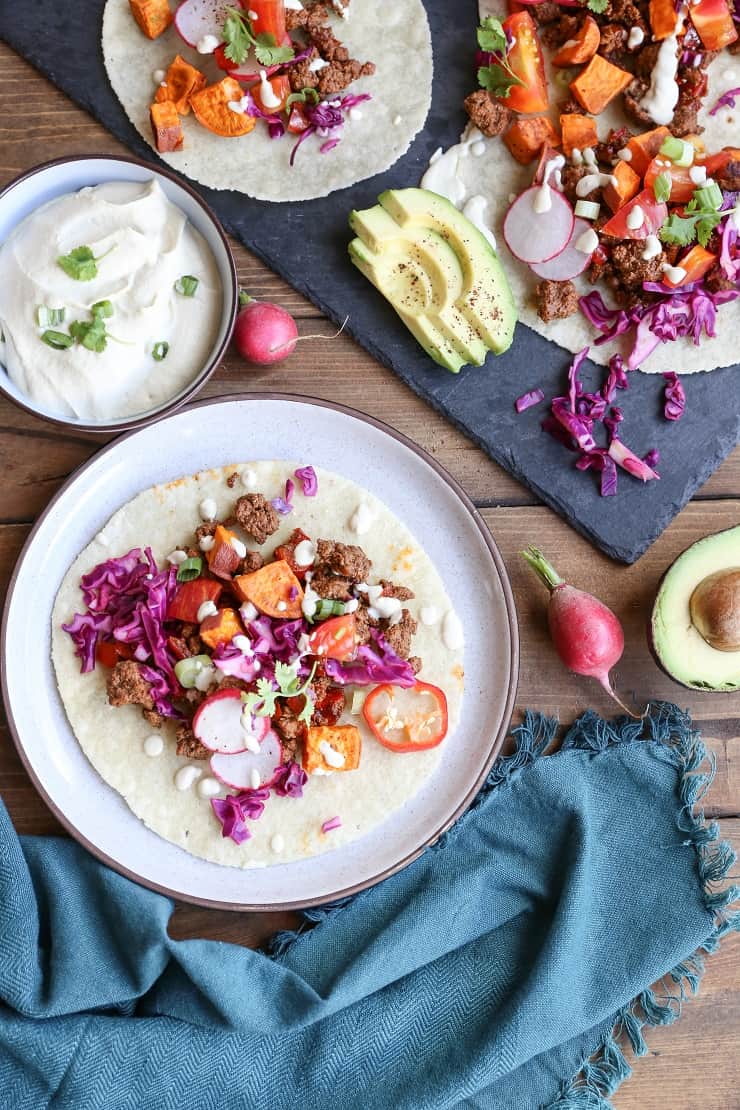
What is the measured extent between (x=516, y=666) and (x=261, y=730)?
800mm

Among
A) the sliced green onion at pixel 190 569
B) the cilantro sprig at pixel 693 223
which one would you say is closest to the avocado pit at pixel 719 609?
the cilantro sprig at pixel 693 223

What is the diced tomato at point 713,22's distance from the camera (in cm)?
307

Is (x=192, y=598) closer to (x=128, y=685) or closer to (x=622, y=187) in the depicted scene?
(x=128, y=685)

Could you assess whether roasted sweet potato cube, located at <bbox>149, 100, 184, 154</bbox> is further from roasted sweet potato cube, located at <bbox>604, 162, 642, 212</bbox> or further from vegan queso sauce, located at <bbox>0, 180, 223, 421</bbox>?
roasted sweet potato cube, located at <bbox>604, 162, 642, 212</bbox>

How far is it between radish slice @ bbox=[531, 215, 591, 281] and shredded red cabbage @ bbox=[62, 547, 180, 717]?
1471 millimetres

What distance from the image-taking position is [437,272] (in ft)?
10.00

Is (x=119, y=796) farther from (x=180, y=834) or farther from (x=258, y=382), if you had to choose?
(x=258, y=382)

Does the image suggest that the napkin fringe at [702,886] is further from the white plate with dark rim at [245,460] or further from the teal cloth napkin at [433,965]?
the white plate with dark rim at [245,460]

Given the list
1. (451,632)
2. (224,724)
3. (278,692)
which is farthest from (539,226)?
(224,724)

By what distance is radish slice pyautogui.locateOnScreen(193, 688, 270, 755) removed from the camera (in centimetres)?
285

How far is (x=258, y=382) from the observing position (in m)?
3.17

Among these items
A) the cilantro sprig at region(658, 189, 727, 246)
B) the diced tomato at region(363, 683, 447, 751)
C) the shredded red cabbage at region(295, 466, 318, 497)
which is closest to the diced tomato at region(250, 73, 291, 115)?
the shredded red cabbage at region(295, 466, 318, 497)

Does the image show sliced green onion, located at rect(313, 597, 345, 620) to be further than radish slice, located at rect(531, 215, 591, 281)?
No

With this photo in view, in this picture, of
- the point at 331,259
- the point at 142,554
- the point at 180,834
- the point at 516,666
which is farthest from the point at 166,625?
the point at 331,259
